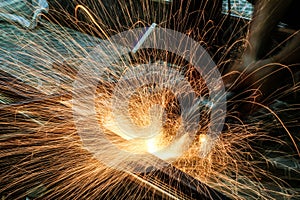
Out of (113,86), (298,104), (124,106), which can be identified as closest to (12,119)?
(113,86)

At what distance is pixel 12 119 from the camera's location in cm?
183

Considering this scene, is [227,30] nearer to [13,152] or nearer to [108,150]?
[108,150]

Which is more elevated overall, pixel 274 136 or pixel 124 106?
pixel 124 106

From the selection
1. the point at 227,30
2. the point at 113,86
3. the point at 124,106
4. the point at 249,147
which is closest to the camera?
the point at 113,86

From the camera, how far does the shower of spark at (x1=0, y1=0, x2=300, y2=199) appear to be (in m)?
1.78

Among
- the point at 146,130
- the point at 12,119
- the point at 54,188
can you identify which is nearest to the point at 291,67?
the point at 146,130

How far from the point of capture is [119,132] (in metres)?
1.97

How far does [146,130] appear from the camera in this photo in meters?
2.45

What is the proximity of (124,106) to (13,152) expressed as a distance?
1.02 metres

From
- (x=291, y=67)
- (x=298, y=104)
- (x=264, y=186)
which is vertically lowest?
(x=264, y=186)

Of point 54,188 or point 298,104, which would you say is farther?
point 298,104

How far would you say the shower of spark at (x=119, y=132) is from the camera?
1780mm

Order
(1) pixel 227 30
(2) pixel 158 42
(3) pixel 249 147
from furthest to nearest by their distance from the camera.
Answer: (2) pixel 158 42
(1) pixel 227 30
(3) pixel 249 147

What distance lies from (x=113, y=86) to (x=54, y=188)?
915 mm
